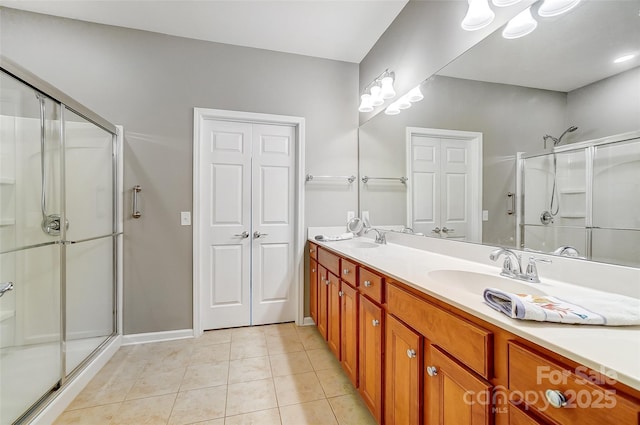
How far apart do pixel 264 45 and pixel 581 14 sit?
230 centimetres

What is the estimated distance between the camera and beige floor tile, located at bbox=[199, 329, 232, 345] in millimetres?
2293

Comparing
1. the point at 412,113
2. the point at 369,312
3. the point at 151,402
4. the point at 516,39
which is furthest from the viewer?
the point at 412,113

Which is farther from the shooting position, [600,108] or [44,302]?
[44,302]

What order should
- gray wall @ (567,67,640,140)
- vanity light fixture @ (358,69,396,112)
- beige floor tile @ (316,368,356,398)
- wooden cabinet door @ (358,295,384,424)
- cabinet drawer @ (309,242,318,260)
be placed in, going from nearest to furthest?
gray wall @ (567,67,640,140), wooden cabinet door @ (358,295,384,424), beige floor tile @ (316,368,356,398), vanity light fixture @ (358,69,396,112), cabinet drawer @ (309,242,318,260)

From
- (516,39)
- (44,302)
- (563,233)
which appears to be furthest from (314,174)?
(44,302)

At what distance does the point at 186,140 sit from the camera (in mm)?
2377

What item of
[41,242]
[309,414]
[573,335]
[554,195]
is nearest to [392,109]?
[554,195]

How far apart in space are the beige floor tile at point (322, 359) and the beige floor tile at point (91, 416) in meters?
1.22

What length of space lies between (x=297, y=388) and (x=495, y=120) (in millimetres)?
1946

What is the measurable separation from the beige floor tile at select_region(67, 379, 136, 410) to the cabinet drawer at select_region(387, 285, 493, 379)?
5.95ft

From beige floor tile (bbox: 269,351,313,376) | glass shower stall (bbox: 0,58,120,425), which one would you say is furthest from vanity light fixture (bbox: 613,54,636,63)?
glass shower stall (bbox: 0,58,120,425)

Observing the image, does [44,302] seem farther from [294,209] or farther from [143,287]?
[294,209]

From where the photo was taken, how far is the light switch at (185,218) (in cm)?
238

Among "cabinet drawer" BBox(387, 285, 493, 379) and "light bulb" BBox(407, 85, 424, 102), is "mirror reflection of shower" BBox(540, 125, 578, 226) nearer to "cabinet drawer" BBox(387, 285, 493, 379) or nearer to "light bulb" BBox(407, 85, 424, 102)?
"cabinet drawer" BBox(387, 285, 493, 379)
